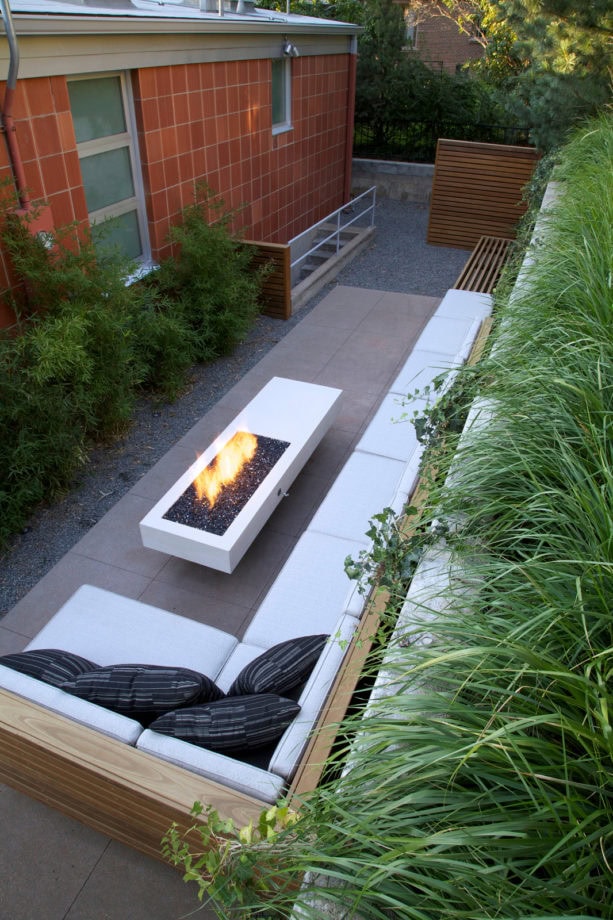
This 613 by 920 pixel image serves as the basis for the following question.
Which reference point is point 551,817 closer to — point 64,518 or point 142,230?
point 64,518

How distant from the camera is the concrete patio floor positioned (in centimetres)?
247

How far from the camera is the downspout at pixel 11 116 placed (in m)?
3.97

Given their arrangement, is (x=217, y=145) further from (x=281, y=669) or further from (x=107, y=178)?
(x=281, y=669)

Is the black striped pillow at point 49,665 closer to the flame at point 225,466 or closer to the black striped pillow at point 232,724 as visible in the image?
the black striped pillow at point 232,724

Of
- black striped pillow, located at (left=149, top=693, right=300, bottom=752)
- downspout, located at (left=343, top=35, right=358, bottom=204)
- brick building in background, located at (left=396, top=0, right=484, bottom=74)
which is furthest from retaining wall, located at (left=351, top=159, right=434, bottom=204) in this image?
black striped pillow, located at (left=149, top=693, right=300, bottom=752)

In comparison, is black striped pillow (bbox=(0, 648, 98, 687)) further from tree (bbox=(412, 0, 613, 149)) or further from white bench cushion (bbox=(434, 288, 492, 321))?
tree (bbox=(412, 0, 613, 149))

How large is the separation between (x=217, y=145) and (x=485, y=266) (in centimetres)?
404

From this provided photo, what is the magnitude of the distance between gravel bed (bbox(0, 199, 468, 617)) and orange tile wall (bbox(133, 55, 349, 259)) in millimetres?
1377

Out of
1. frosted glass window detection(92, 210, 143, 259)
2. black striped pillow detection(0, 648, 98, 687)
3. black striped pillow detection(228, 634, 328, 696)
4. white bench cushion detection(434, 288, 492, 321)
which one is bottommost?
white bench cushion detection(434, 288, 492, 321)

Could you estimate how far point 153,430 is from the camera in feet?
18.7

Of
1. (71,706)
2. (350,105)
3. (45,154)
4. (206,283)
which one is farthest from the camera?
(350,105)

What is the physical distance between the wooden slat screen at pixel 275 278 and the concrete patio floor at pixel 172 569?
36 cm

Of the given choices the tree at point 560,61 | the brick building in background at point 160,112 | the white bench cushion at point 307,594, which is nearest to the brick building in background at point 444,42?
the brick building in background at point 160,112

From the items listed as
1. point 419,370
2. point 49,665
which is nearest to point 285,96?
point 419,370
